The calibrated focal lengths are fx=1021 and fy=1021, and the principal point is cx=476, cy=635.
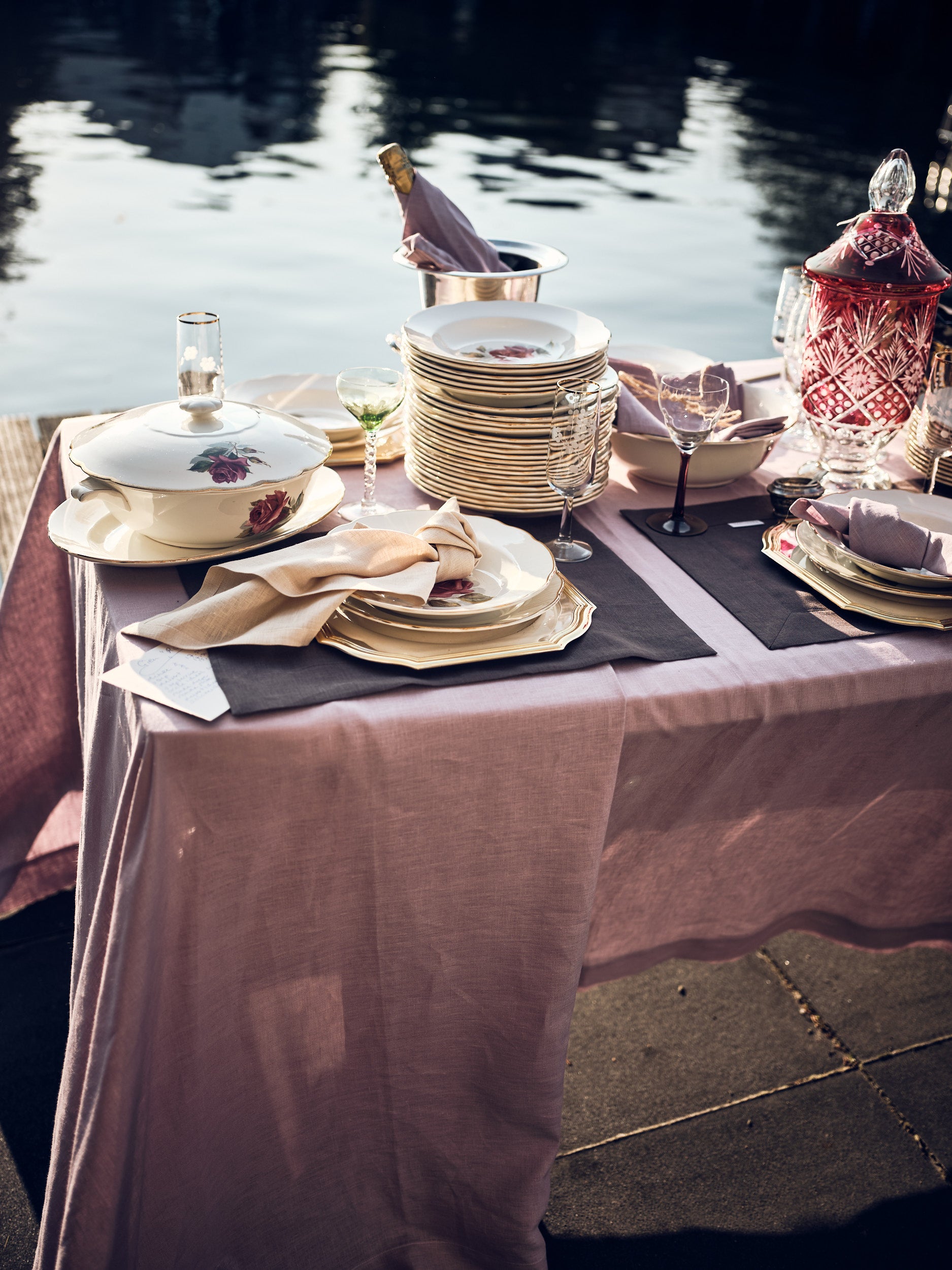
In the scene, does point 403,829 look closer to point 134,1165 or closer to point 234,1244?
point 134,1165

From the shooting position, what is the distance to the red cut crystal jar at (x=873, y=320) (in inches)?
49.6

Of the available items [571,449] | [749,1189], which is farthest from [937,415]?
[749,1189]

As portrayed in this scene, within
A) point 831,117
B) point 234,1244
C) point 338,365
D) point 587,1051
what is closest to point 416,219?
point 587,1051

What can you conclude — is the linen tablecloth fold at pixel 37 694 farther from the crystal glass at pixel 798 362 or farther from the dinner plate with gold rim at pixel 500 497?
the crystal glass at pixel 798 362

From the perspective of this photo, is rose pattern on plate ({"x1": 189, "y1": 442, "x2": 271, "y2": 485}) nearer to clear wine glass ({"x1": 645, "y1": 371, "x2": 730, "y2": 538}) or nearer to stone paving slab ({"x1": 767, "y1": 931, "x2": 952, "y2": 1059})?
clear wine glass ({"x1": 645, "y1": 371, "x2": 730, "y2": 538})

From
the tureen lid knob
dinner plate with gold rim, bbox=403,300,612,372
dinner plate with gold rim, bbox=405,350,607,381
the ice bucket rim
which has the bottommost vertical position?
the tureen lid knob

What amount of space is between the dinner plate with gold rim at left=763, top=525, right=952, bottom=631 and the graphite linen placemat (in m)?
0.17

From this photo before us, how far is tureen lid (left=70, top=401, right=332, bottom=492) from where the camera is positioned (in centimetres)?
99

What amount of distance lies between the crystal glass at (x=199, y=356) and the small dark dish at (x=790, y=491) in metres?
0.68

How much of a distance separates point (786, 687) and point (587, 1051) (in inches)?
30.0

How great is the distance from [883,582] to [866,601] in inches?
1.3

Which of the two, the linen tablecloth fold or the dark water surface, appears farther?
the dark water surface

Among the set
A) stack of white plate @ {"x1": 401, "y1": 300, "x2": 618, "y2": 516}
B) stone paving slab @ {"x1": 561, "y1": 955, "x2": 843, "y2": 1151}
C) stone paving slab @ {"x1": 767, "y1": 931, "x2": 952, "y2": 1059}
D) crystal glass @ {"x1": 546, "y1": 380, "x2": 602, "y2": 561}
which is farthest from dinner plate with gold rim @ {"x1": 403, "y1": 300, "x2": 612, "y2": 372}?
stone paving slab @ {"x1": 767, "y1": 931, "x2": 952, "y2": 1059}

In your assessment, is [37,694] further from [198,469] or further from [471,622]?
[471,622]
